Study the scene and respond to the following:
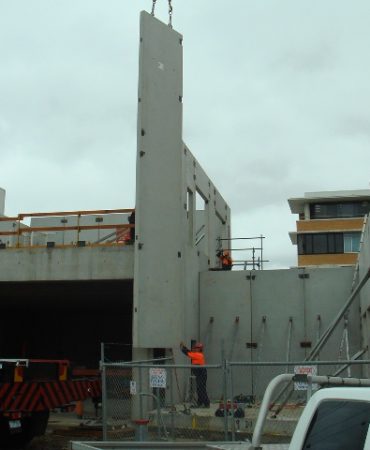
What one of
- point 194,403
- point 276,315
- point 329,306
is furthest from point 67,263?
point 329,306

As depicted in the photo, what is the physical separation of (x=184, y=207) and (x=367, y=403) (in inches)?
570

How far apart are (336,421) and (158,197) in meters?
12.9

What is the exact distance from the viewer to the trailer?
11.5 metres

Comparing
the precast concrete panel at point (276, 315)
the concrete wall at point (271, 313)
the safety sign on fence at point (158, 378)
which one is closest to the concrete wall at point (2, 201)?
the concrete wall at point (271, 313)

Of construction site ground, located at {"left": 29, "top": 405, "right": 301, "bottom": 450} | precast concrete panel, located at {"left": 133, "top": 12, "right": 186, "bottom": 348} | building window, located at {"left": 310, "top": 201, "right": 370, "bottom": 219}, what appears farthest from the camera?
building window, located at {"left": 310, "top": 201, "right": 370, "bottom": 219}

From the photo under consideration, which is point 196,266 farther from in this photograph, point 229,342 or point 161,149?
point 161,149

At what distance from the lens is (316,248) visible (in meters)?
64.9

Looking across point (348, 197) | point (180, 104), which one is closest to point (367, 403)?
point (180, 104)

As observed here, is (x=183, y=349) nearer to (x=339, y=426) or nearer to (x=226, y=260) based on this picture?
(x=226, y=260)

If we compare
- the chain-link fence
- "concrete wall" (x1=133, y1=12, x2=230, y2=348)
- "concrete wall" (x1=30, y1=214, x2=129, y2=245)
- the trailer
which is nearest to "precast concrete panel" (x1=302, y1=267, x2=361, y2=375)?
the chain-link fence

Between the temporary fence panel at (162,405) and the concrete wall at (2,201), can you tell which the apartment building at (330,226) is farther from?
the temporary fence panel at (162,405)

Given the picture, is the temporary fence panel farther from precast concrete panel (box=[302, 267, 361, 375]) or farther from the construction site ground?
precast concrete panel (box=[302, 267, 361, 375])

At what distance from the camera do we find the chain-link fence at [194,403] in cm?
1007

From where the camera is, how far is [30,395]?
38.7 ft
